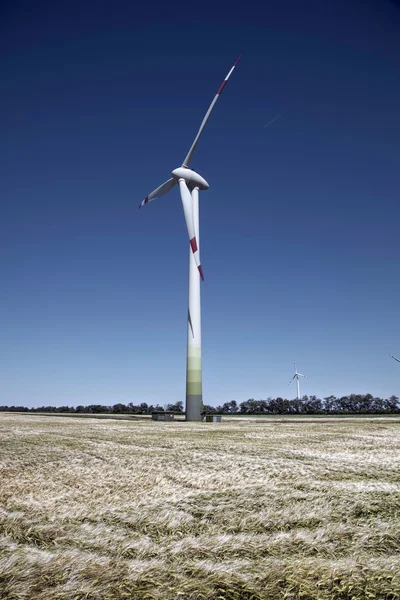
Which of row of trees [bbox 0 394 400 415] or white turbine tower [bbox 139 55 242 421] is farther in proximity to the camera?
row of trees [bbox 0 394 400 415]

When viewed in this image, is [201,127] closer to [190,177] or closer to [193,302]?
[190,177]

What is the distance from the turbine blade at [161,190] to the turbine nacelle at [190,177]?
1573 millimetres

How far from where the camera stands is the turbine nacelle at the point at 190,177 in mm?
50188

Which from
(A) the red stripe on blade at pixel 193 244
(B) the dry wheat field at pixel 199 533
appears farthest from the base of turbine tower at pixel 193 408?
(B) the dry wheat field at pixel 199 533

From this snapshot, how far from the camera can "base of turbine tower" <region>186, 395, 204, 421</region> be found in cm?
4253

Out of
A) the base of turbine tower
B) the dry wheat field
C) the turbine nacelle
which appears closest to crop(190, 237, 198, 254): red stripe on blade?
the turbine nacelle

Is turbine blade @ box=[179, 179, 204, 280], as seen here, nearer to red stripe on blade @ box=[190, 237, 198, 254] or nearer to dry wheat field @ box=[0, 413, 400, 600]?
red stripe on blade @ box=[190, 237, 198, 254]

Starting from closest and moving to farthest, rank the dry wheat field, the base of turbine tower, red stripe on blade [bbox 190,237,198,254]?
the dry wheat field → the base of turbine tower → red stripe on blade [bbox 190,237,198,254]

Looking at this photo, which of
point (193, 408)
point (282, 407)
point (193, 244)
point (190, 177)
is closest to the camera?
point (193, 408)

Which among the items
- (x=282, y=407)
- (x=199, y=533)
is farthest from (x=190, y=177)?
(x=282, y=407)

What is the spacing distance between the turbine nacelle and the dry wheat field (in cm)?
4727

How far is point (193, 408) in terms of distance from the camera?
42875 mm

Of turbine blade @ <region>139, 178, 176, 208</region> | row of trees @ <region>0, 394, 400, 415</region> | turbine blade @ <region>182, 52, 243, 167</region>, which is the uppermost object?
turbine blade @ <region>182, 52, 243, 167</region>

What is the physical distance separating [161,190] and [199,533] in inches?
2105
